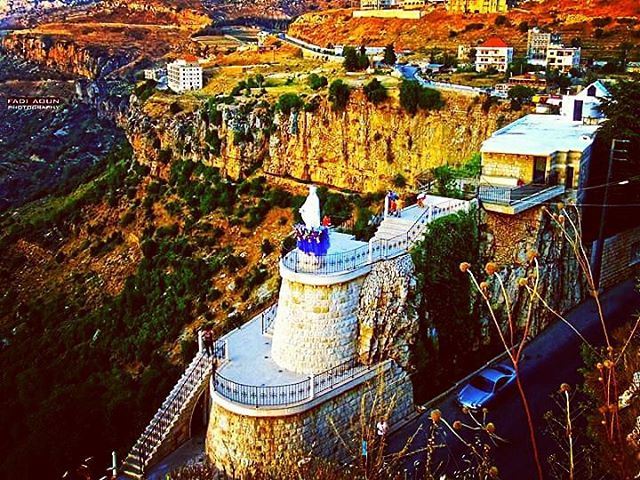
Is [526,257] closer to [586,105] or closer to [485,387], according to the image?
[485,387]

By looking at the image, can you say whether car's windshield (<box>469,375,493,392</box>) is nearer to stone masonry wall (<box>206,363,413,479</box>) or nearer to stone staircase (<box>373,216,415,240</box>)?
stone masonry wall (<box>206,363,413,479</box>)

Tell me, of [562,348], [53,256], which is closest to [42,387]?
[53,256]

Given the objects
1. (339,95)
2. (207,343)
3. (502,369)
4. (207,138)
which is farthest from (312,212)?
(207,138)

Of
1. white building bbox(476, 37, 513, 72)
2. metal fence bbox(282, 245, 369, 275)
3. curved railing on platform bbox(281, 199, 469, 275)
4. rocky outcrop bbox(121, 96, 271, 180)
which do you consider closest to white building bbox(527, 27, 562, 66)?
white building bbox(476, 37, 513, 72)

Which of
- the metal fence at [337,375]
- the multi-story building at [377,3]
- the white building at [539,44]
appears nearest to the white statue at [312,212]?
the metal fence at [337,375]

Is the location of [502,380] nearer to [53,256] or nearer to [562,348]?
Result: [562,348]

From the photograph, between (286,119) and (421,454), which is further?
(286,119)

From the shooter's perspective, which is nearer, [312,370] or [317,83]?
[312,370]
